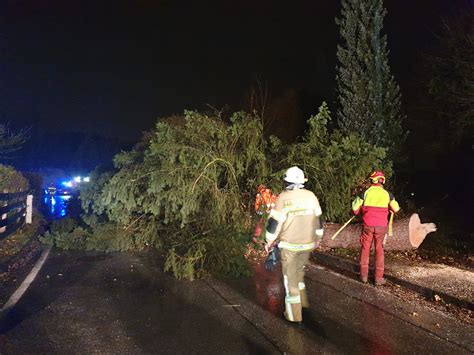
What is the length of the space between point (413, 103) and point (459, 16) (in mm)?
3832

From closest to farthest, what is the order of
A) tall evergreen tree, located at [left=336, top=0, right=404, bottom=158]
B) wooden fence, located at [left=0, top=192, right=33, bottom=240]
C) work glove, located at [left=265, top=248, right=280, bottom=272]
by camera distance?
1. work glove, located at [left=265, top=248, right=280, bottom=272]
2. wooden fence, located at [left=0, top=192, right=33, bottom=240]
3. tall evergreen tree, located at [left=336, top=0, right=404, bottom=158]

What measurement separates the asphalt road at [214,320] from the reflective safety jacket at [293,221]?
0.93 metres

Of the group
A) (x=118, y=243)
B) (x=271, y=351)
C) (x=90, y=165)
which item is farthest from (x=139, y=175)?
(x=90, y=165)

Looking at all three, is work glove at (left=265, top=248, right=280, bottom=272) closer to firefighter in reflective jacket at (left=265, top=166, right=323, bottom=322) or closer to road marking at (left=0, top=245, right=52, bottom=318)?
firefighter in reflective jacket at (left=265, top=166, right=323, bottom=322)

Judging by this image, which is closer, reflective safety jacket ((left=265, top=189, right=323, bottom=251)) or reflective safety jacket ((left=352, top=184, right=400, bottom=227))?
reflective safety jacket ((left=265, top=189, right=323, bottom=251))

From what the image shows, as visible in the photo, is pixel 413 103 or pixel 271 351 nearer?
pixel 271 351

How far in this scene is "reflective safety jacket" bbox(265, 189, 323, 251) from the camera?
4.80 m

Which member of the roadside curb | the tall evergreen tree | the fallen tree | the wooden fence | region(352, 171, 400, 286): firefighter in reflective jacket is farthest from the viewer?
the tall evergreen tree

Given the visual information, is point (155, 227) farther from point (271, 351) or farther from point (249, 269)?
point (271, 351)

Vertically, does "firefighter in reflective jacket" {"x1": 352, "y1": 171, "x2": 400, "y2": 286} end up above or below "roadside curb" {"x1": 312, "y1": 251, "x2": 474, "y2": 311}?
above

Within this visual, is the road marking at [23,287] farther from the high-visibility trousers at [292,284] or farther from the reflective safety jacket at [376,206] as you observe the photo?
the reflective safety jacket at [376,206]

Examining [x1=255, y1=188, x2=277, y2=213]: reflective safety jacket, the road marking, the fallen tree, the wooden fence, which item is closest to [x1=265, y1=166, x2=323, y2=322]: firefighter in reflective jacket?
[x1=255, y1=188, x2=277, y2=213]: reflective safety jacket

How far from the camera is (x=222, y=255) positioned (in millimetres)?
7148

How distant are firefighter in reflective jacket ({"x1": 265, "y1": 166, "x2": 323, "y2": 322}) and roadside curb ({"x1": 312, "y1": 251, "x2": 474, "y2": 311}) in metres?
2.16
